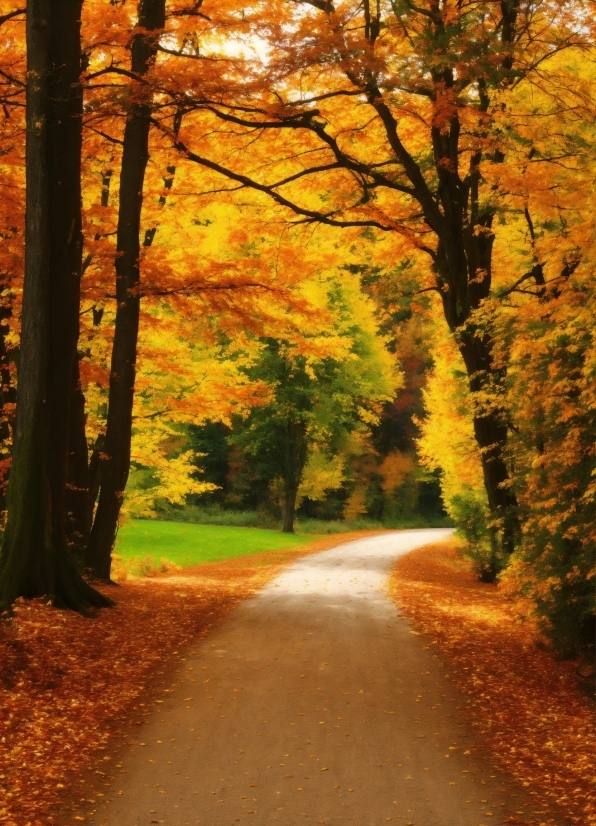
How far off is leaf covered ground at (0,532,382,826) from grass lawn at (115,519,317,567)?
14.7 metres

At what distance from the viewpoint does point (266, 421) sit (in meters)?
38.5

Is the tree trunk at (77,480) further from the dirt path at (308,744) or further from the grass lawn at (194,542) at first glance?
the grass lawn at (194,542)

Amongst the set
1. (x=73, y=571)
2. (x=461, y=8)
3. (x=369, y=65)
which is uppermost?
(x=461, y=8)

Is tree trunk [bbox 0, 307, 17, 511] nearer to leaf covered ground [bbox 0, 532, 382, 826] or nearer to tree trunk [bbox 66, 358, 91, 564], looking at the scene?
tree trunk [bbox 66, 358, 91, 564]

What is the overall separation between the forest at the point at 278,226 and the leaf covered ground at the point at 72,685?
771mm

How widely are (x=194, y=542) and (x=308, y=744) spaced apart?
83.1 ft

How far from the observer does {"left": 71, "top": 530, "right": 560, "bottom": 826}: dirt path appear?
5531 mm

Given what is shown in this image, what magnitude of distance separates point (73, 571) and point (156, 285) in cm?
485

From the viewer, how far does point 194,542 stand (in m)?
31.7

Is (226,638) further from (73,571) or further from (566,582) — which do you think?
(566,582)

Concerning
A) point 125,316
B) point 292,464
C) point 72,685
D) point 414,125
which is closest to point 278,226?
point 414,125

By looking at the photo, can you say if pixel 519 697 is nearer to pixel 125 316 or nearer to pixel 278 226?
pixel 125 316

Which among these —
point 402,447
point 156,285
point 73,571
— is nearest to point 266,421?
point 402,447

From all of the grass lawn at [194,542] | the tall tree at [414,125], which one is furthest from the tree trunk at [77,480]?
the grass lawn at [194,542]
